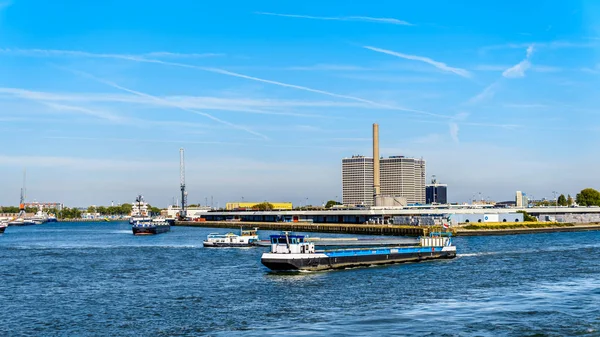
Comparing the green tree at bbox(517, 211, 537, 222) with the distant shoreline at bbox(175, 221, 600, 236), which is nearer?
the distant shoreline at bbox(175, 221, 600, 236)

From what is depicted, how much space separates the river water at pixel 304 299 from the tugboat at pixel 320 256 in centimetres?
164

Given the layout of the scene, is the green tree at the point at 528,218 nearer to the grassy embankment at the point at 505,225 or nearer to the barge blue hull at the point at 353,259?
the grassy embankment at the point at 505,225

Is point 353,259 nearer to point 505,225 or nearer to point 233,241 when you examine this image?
point 233,241

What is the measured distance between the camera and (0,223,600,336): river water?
38500 mm

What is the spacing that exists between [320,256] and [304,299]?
18.9m

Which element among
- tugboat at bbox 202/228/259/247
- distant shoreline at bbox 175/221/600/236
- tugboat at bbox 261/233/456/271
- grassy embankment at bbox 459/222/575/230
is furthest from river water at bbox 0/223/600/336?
grassy embankment at bbox 459/222/575/230

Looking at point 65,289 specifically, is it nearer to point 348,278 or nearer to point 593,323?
point 348,278

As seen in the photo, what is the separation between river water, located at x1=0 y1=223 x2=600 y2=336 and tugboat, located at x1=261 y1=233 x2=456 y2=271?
5.37 feet

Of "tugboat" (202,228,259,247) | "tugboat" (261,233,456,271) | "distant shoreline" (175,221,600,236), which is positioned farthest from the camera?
"distant shoreline" (175,221,600,236)

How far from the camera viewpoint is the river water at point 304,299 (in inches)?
1516

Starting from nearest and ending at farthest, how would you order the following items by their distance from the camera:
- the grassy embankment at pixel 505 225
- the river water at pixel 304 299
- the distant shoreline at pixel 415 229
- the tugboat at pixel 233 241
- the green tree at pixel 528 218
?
1. the river water at pixel 304 299
2. the tugboat at pixel 233 241
3. the distant shoreline at pixel 415 229
4. the grassy embankment at pixel 505 225
5. the green tree at pixel 528 218

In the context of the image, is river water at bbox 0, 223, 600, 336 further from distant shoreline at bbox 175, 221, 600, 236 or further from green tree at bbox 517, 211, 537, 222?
green tree at bbox 517, 211, 537, 222

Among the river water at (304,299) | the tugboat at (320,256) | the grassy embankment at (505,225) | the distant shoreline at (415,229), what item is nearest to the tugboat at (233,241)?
the river water at (304,299)

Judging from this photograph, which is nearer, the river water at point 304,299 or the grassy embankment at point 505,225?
the river water at point 304,299
